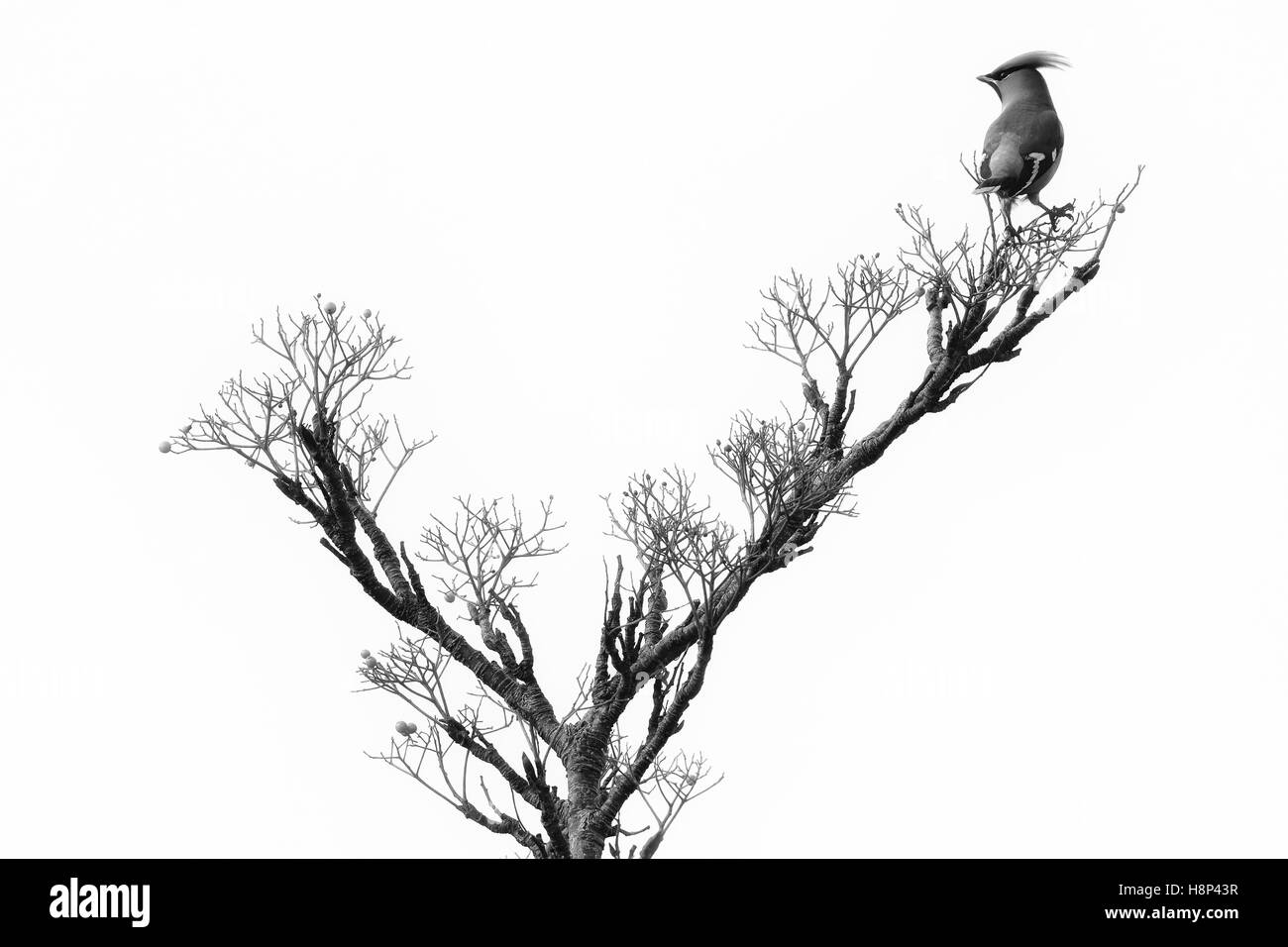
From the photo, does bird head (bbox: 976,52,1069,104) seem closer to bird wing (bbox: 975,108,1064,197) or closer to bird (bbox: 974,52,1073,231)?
bird (bbox: 974,52,1073,231)

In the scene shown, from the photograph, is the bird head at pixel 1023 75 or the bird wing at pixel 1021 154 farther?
the bird head at pixel 1023 75

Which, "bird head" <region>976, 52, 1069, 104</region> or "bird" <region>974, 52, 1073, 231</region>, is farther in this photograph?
"bird head" <region>976, 52, 1069, 104</region>

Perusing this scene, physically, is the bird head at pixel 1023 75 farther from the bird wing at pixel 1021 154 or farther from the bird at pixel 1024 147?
the bird wing at pixel 1021 154

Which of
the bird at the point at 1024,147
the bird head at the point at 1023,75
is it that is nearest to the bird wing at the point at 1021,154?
the bird at the point at 1024,147

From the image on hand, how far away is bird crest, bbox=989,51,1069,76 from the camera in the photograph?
222 inches

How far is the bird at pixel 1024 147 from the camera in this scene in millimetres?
5363

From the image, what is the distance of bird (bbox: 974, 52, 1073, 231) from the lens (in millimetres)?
5363

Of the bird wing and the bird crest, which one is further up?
the bird crest

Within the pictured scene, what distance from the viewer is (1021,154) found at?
5.37m

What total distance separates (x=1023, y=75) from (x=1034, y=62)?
8 centimetres

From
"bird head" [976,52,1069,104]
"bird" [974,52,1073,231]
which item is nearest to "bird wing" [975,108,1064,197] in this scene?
"bird" [974,52,1073,231]

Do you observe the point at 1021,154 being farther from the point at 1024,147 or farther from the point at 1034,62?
the point at 1034,62
